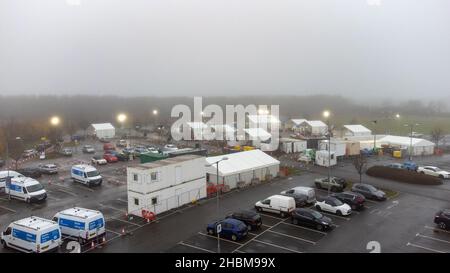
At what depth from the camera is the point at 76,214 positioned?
20.7 meters

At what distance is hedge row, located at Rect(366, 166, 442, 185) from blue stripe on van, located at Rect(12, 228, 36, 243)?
29.3 m

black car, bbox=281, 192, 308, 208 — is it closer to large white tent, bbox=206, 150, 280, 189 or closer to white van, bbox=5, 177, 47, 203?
large white tent, bbox=206, 150, 280, 189

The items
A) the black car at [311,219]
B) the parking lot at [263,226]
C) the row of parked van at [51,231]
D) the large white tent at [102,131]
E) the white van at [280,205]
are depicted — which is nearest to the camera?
the row of parked van at [51,231]

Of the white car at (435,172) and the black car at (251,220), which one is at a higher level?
the black car at (251,220)

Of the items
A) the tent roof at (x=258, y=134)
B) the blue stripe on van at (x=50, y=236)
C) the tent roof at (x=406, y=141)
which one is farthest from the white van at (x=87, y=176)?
the tent roof at (x=406, y=141)

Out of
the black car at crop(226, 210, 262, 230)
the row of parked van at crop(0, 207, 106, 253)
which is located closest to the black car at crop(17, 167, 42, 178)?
the row of parked van at crop(0, 207, 106, 253)

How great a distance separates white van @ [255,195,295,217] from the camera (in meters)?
24.1

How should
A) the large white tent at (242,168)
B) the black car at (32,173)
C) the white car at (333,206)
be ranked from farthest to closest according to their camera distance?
the black car at (32,173) → the large white tent at (242,168) → the white car at (333,206)

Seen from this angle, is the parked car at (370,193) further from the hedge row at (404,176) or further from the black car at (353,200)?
the hedge row at (404,176)

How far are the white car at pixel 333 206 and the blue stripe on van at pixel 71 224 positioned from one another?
47.8 ft

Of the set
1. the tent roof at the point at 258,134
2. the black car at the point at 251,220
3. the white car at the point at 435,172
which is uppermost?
the tent roof at the point at 258,134

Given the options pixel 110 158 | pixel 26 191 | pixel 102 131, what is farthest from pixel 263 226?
pixel 102 131

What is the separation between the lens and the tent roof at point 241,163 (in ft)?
104
